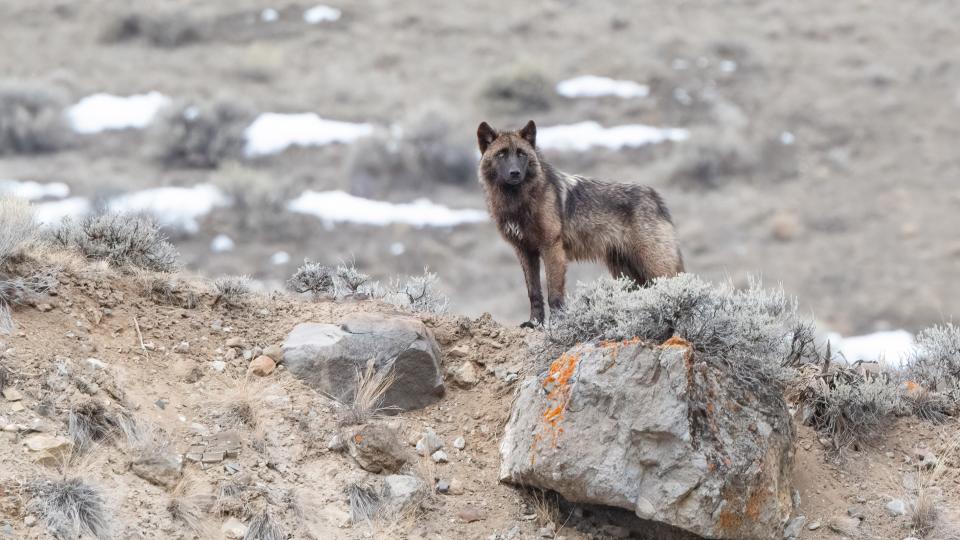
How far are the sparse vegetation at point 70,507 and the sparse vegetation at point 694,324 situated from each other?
3372 millimetres

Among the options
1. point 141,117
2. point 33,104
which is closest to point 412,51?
point 141,117

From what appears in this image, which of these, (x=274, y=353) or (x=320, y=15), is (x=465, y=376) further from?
(x=320, y=15)

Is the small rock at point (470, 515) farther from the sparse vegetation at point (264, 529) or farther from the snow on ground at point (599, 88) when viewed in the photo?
the snow on ground at point (599, 88)

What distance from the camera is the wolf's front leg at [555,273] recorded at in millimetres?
9125

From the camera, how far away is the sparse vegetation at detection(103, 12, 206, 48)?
35.7 meters

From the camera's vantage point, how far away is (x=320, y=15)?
126 feet

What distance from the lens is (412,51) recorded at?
3594 cm

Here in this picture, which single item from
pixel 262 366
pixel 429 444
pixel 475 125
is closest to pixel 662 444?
pixel 429 444

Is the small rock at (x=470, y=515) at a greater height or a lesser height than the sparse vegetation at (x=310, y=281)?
lesser

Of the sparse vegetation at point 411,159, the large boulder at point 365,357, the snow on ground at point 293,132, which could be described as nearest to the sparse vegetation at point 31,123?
the snow on ground at point 293,132

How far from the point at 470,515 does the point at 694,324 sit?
6.62ft

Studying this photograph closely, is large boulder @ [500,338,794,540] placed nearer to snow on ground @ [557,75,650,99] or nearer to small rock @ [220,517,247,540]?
small rock @ [220,517,247,540]

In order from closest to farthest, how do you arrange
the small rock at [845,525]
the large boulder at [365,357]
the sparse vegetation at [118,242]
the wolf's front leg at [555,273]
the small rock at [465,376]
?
the small rock at [845,525] → the large boulder at [365,357] → the small rock at [465,376] → the sparse vegetation at [118,242] → the wolf's front leg at [555,273]

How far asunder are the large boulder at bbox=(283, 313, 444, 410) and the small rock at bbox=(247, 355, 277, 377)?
0.11m
